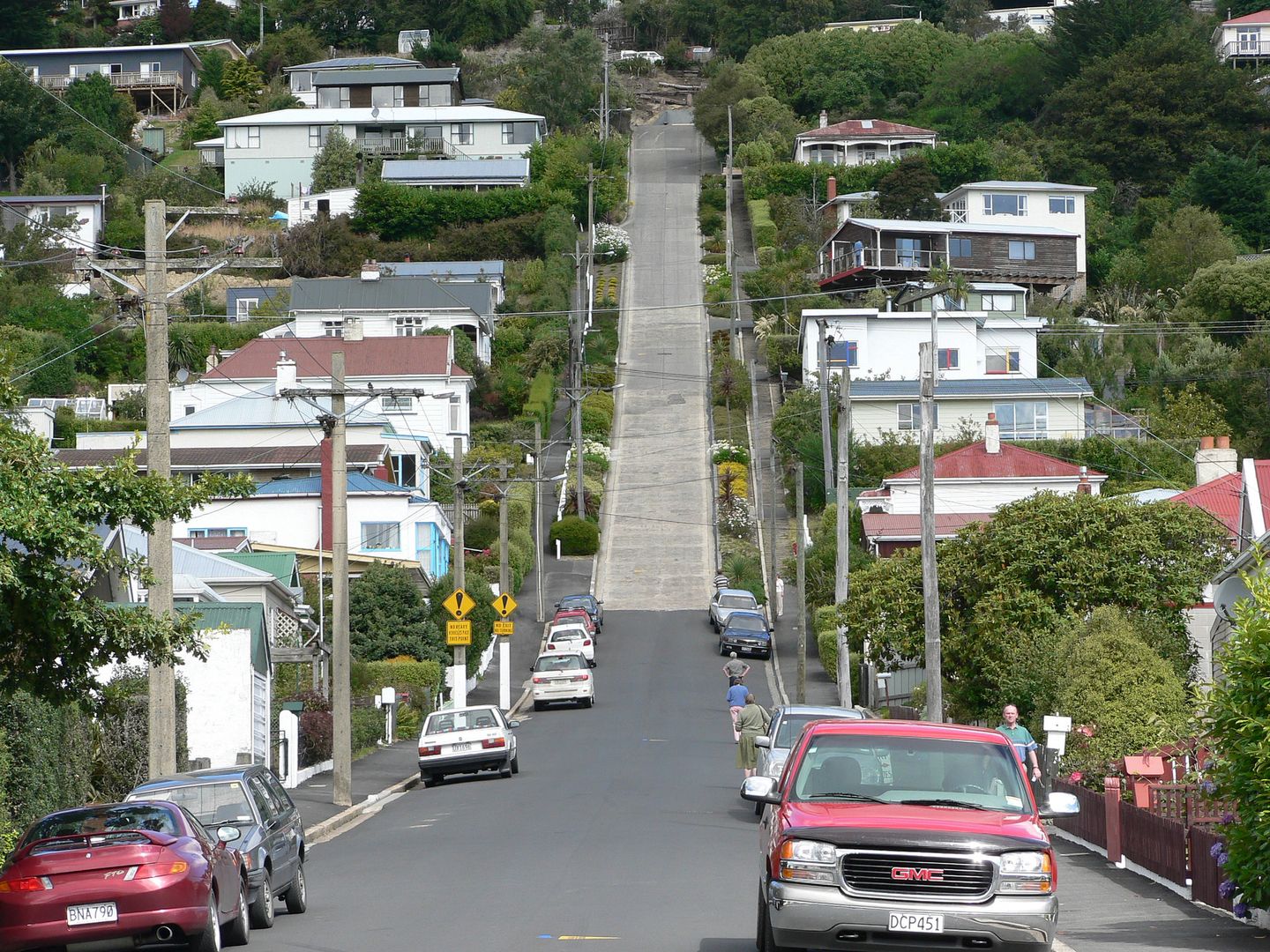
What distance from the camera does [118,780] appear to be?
90.9 feet

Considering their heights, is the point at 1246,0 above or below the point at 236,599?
above

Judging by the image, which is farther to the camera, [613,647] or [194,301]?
[194,301]

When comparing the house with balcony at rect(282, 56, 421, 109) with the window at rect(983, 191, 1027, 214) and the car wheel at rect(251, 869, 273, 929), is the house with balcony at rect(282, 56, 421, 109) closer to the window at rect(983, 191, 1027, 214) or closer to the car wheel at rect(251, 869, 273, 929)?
the window at rect(983, 191, 1027, 214)

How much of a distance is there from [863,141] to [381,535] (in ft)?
237

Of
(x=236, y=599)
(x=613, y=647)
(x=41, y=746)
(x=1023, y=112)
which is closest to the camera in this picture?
(x=41, y=746)

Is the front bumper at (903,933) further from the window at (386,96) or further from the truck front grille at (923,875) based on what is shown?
the window at (386,96)

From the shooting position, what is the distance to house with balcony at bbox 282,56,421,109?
133375 millimetres

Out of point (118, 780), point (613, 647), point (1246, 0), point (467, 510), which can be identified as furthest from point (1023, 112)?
point (118, 780)

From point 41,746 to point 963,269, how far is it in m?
80.5

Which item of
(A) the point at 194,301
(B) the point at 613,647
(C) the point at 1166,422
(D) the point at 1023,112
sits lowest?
(B) the point at 613,647

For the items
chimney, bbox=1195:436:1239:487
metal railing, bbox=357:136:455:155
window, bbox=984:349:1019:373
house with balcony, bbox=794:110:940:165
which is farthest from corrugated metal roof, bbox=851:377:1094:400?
metal railing, bbox=357:136:455:155

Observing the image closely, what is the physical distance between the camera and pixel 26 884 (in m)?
13.8

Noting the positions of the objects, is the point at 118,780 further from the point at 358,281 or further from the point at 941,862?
the point at 358,281

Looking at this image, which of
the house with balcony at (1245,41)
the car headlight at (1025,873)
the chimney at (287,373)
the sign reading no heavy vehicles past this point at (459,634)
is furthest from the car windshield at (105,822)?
the house with balcony at (1245,41)
